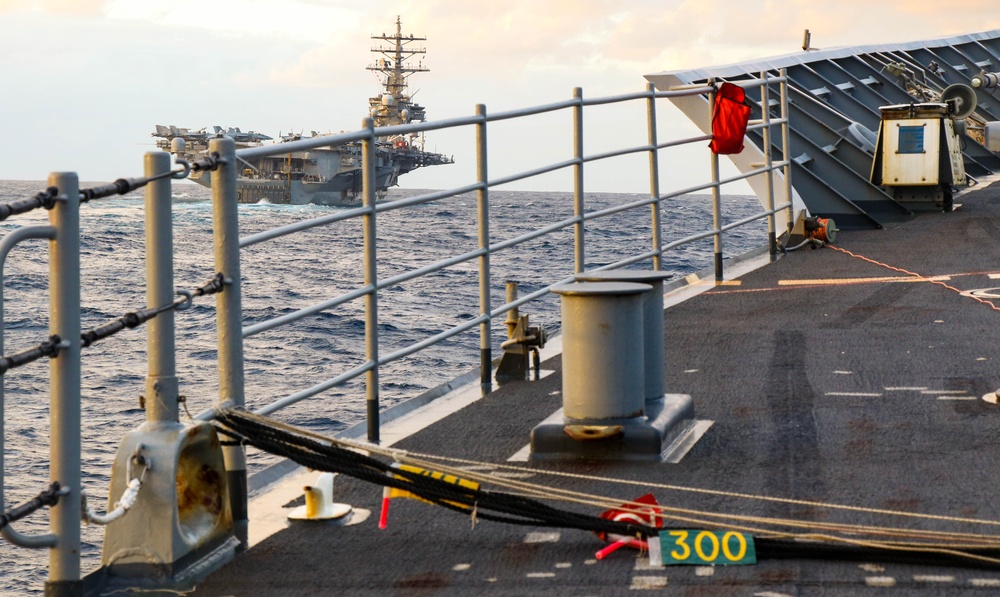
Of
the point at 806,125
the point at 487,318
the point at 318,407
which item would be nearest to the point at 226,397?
the point at 487,318

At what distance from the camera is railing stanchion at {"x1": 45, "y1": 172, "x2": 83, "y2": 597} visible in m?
2.98

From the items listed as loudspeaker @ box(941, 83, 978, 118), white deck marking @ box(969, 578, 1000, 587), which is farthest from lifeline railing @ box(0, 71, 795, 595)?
loudspeaker @ box(941, 83, 978, 118)

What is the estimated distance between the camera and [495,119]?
19.5ft

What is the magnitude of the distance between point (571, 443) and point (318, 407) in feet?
70.6

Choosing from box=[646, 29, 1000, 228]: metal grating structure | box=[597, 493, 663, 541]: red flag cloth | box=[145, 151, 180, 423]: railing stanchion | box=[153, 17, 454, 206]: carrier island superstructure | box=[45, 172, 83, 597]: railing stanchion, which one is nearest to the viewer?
box=[45, 172, 83, 597]: railing stanchion

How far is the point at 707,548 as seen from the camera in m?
3.36

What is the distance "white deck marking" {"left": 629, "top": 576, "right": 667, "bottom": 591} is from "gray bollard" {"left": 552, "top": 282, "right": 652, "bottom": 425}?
1.22 m

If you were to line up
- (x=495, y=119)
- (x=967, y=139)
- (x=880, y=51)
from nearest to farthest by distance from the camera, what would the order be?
(x=495, y=119) → (x=967, y=139) → (x=880, y=51)

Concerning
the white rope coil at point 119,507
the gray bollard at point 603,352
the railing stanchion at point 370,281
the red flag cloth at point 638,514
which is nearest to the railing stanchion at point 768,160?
the railing stanchion at point 370,281

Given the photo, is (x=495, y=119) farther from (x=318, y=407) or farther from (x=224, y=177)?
(x=318, y=407)

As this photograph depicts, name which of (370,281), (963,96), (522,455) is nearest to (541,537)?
(522,455)

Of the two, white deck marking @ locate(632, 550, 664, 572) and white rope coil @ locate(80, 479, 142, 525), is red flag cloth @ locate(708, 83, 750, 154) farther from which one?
white rope coil @ locate(80, 479, 142, 525)

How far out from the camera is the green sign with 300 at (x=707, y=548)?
3.33 m

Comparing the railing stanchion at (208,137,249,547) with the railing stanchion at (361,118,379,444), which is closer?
the railing stanchion at (208,137,249,547)
